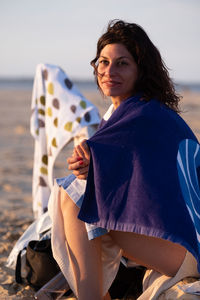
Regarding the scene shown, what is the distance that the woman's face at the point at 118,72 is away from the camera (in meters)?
2.44

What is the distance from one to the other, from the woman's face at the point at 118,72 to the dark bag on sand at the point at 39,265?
1092 millimetres

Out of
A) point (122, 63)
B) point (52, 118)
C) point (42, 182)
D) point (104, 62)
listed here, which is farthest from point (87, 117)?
point (122, 63)

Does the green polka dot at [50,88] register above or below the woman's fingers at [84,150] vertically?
above

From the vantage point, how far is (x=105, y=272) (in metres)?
2.41

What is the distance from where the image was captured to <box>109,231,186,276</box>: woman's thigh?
7.18 feet

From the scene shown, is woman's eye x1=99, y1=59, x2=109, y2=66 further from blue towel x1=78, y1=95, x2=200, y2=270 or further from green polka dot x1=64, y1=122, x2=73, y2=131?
green polka dot x1=64, y1=122, x2=73, y2=131

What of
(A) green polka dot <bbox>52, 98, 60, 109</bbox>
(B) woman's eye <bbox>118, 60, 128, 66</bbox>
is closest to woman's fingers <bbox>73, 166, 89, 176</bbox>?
(B) woman's eye <bbox>118, 60, 128, 66</bbox>

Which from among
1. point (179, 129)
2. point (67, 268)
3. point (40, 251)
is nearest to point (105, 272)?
point (67, 268)

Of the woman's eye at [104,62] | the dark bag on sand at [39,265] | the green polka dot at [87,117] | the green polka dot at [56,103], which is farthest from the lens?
the green polka dot at [56,103]

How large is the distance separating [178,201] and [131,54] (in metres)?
0.85

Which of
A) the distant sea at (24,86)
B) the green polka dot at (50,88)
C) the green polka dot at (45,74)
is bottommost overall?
the green polka dot at (50,88)

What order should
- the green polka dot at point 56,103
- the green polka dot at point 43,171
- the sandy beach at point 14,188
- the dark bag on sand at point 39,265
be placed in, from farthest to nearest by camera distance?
→ the green polka dot at point 43,171, the green polka dot at point 56,103, the sandy beach at point 14,188, the dark bag on sand at point 39,265

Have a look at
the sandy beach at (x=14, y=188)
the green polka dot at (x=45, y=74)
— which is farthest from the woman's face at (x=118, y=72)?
the green polka dot at (x=45, y=74)

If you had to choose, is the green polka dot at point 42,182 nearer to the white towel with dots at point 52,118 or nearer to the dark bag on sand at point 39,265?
the white towel with dots at point 52,118
